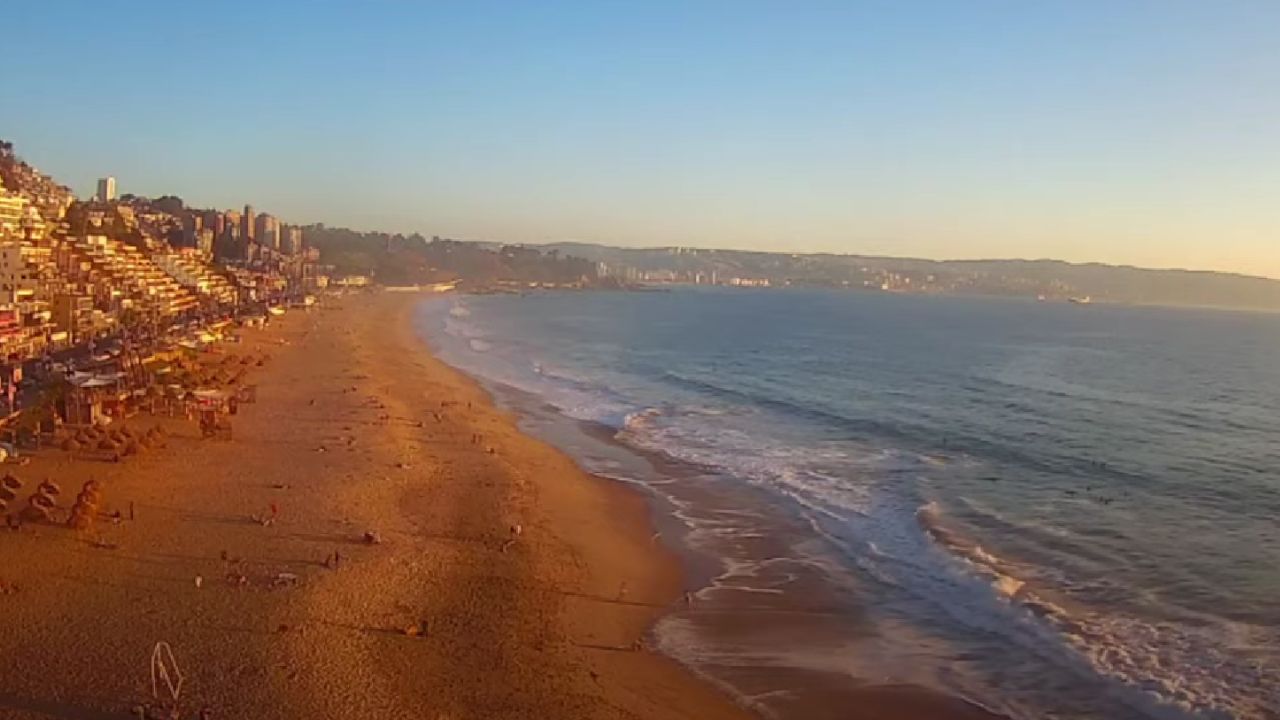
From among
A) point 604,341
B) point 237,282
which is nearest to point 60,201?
point 237,282

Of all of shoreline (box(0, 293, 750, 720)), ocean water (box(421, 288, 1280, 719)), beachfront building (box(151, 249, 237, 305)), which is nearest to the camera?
shoreline (box(0, 293, 750, 720))

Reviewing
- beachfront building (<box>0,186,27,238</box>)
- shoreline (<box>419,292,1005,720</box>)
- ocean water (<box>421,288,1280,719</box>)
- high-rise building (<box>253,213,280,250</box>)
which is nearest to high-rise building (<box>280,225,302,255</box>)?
high-rise building (<box>253,213,280,250</box>)

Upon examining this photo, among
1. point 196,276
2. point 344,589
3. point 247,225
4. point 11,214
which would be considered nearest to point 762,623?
point 344,589

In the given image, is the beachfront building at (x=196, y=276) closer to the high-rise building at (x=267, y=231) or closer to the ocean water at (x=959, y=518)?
the ocean water at (x=959, y=518)

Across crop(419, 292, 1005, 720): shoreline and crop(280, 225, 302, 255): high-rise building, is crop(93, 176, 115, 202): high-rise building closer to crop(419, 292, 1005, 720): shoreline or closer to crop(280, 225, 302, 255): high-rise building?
crop(280, 225, 302, 255): high-rise building

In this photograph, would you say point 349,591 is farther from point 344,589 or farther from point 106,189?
point 106,189

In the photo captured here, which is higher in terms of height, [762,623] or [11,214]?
[11,214]
